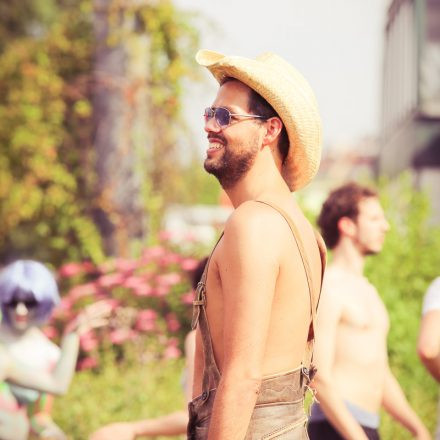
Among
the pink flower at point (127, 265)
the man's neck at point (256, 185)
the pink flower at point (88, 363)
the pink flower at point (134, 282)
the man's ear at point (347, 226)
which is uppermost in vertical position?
the man's neck at point (256, 185)

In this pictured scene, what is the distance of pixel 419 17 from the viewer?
47.8 ft

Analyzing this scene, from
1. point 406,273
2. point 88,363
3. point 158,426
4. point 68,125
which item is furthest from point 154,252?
point 158,426

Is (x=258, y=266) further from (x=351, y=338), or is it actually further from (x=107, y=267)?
(x=107, y=267)

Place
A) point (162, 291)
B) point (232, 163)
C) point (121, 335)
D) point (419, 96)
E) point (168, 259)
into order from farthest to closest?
point (419, 96) < point (168, 259) < point (162, 291) < point (121, 335) < point (232, 163)

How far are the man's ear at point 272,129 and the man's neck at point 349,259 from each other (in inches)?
69.4

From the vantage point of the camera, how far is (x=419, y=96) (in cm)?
1448

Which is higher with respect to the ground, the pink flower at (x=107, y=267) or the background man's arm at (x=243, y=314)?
the background man's arm at (x=243, y=314)

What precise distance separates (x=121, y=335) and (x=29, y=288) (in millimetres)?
4559

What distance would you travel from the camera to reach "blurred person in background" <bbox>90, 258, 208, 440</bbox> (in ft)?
10.5

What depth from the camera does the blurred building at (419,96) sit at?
14.4 metres

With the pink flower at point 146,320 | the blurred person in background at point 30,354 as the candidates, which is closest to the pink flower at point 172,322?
the pink flower at point 146,320

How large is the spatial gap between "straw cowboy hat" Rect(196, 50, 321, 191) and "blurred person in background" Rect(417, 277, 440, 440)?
111cm

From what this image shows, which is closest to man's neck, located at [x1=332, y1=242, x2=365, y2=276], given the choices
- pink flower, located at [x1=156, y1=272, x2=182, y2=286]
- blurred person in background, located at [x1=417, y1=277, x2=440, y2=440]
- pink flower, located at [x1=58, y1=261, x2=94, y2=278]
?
blurred person in background, located at [x1=417, y1=277, x2=440, y2=440]

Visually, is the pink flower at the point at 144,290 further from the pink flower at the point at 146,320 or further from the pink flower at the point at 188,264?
the pink flower at the point at 188,264
